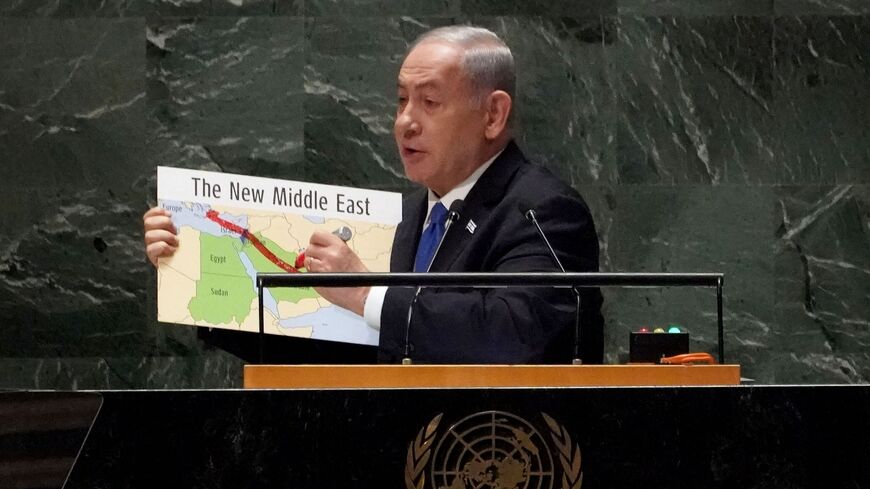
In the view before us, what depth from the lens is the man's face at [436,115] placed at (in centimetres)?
358

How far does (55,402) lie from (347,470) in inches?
18.1

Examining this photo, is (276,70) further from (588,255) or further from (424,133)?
(588,255)

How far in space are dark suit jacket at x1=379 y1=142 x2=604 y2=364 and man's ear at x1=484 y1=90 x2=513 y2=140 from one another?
6cm

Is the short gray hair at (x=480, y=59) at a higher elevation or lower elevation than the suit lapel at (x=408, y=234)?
higher

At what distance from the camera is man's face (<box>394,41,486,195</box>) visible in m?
3.58

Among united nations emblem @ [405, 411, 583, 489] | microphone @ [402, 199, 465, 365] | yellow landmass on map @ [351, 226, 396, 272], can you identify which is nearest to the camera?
united nations emblem @ [405, 411, 583, 489]

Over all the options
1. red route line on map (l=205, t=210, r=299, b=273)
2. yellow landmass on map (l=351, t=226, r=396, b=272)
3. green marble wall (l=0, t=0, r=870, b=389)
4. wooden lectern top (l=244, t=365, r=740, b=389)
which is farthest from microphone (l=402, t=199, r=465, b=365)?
green marble wall (l=0, t=0, r=870, b=389)

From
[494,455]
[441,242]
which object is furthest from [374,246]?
[494,455]

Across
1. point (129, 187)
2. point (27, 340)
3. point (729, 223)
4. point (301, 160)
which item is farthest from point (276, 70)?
point (729, 223)

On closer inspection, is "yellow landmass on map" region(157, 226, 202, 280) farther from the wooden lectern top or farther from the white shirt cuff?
the wooden lectern top

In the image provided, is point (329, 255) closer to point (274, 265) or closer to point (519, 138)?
point (274, 265)

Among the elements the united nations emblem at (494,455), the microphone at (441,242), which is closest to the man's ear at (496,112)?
the microphone at (441,242)

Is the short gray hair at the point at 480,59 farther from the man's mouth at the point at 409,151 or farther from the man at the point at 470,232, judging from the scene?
the man's mouth at the point at 409,151

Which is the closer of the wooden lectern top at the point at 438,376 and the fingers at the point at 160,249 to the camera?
the wooden lectern top at the point at 438,376
